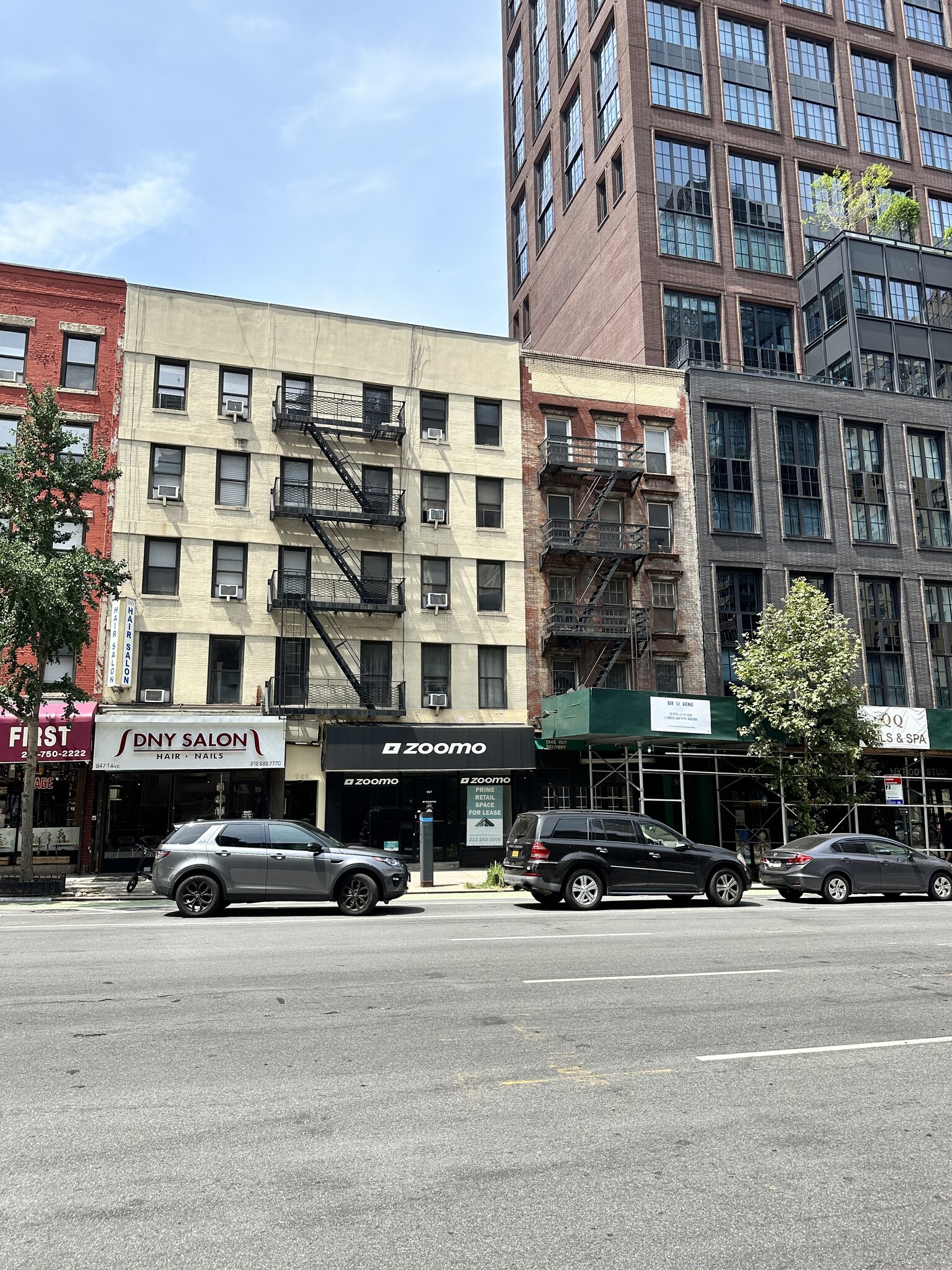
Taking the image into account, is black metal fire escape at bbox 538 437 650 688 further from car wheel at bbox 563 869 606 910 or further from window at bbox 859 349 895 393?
car wheel at bbox 563 869 606 910

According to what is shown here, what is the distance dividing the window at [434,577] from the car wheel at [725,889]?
43.4 feet

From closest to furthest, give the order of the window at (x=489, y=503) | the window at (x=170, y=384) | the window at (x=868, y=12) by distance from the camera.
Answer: the window at (x=170, y=384) → the window at (x=489, y=503) → the window at (x=868, y=12)

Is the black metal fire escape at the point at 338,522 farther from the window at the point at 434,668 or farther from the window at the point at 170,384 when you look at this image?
the window at the point at 170,384

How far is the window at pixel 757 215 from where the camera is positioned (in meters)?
44.3

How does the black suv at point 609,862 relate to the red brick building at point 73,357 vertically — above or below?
below

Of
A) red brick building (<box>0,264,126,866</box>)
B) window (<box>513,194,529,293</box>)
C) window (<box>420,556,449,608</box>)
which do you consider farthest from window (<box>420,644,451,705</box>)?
window (<box>513,194,529,293</box>)

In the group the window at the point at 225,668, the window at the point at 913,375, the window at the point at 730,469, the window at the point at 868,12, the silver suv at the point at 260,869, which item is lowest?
the silver suv at the point at 260,869

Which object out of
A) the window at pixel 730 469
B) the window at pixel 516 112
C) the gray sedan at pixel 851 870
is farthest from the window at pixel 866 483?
the window at pixel 516 112

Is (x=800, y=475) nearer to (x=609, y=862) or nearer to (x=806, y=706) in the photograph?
(x=806, y=706)

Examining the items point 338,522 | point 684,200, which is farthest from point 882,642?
point 684,200

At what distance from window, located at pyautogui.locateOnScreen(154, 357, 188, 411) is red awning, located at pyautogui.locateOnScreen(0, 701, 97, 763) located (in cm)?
940

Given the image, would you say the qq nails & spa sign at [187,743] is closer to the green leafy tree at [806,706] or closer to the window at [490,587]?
the window at [490,587]

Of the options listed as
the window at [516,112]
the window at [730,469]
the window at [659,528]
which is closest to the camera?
the window at [659,528]

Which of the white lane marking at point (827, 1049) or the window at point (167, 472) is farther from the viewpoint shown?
the window at point (167, 472)
